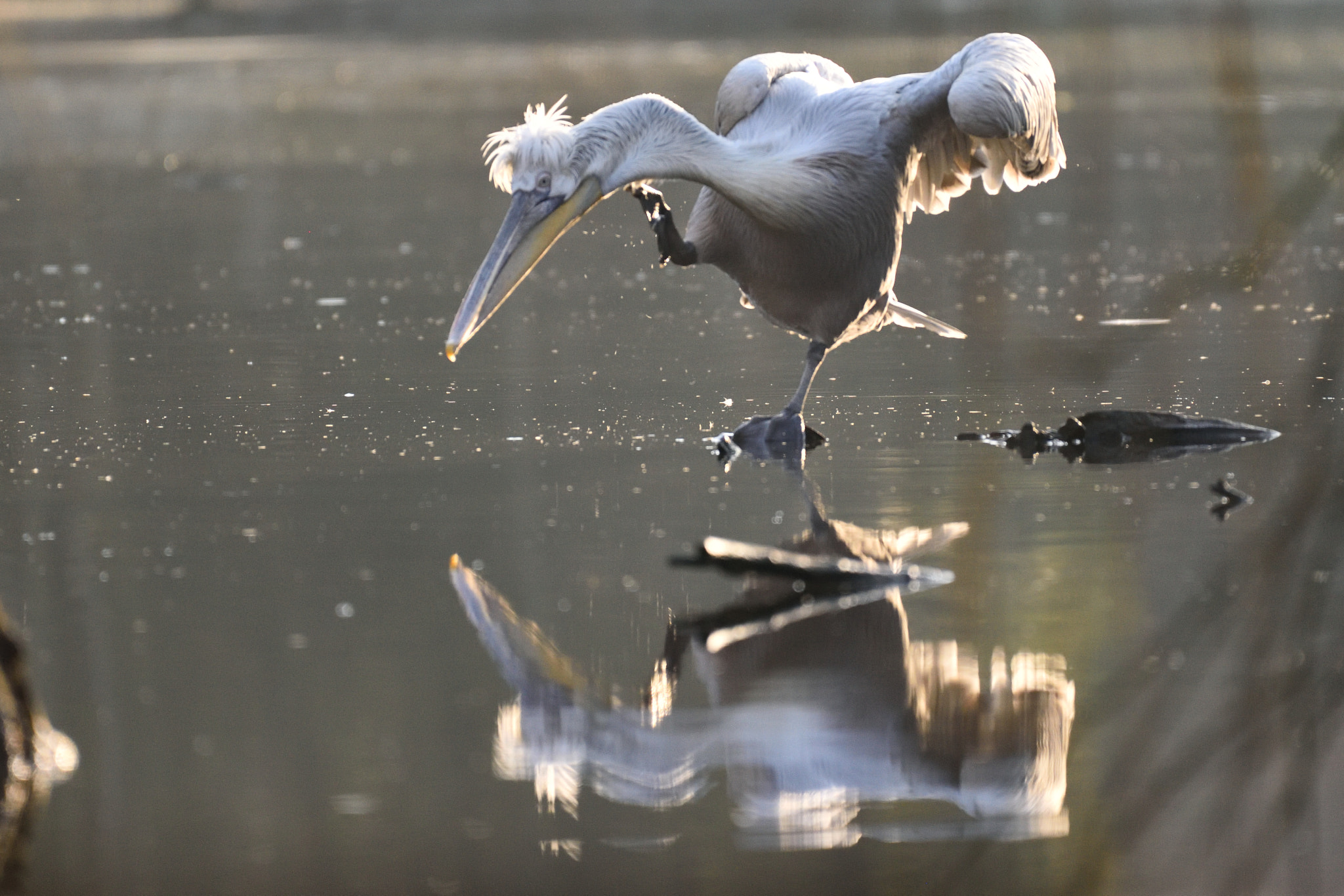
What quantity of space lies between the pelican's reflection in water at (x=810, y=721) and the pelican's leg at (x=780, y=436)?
1710 millimetres

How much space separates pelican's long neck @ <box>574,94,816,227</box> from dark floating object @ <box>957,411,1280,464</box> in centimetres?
125

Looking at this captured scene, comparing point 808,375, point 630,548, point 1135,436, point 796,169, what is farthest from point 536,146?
point 1135,436

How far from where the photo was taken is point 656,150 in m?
6.00

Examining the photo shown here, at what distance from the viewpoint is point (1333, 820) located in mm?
3195

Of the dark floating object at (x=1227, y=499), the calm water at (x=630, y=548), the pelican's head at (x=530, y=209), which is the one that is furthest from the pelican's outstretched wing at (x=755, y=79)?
the dark floating object at (x=1227, y=499)

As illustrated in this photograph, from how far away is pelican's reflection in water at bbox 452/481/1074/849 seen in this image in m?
3.34

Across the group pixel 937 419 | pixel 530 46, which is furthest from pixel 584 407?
pixel 530 46

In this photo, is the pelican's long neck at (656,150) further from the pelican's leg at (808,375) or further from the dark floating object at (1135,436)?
the dark floating object at (1135,436)

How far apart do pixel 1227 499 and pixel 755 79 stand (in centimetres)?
252

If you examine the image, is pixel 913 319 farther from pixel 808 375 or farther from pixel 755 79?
pixel 755 79

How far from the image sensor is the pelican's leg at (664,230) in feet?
22.7

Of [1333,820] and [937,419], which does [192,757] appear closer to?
[1333,820]

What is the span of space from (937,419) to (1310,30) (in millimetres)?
1918

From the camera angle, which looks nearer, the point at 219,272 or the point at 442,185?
the point at 219,272
